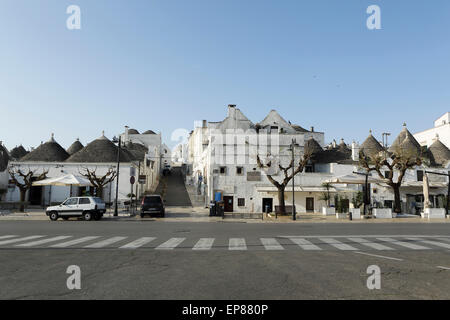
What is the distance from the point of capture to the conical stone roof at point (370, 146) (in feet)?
142

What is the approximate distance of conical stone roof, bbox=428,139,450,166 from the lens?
42128mm

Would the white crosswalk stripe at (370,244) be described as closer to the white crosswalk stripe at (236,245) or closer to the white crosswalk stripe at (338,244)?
the white crosswalk stripe at (338,244)

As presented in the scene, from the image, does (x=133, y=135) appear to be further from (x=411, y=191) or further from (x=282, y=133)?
(x=411, y=191)

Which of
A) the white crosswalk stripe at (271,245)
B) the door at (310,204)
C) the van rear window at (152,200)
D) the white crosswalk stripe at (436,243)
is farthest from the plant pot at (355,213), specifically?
the white crosswalk stripe at (271,245)

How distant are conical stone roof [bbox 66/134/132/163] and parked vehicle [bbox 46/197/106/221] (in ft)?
51.8

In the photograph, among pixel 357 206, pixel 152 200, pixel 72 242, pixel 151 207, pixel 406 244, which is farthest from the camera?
pixel 357 206

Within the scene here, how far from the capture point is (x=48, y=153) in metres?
40.6

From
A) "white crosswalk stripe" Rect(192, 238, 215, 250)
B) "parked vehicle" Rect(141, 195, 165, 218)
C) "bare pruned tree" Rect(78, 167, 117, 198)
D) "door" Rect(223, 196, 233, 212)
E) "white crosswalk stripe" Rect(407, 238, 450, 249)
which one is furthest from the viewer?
"door" Rect(223, 196, 233, 212)

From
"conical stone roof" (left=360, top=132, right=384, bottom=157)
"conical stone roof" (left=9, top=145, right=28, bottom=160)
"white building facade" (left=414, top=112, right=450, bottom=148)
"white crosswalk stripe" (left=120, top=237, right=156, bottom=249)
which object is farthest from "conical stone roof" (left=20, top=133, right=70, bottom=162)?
"white building facade" (left=414, top=112, right=450, bottom=148)

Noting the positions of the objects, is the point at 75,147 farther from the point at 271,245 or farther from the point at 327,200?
the point at 271,245

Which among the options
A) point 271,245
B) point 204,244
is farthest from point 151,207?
point 271,245

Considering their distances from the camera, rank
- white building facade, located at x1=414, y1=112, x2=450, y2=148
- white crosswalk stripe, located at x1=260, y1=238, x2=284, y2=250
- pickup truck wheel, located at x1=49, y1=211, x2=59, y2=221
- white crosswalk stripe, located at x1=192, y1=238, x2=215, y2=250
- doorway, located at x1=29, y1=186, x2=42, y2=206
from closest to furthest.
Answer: white crosswalk stripe, located at x1=192, y1=238, x2=215, y2=250 < white crosswalk stripe, located at x1=260, y1=238, x2=284, y2=250 < pickup truck wheel, located at x1=49, y1=211, x2=59, y2=221 < doorway, located at x1=29, y1=186, x2=42, y2=206 < white building facade, located at x1=414, y1=112, x2=450, y2=148

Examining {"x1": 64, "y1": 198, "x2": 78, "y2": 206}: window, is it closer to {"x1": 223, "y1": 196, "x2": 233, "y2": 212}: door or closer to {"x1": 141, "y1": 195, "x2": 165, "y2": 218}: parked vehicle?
{"x1": 141, "y1": 195, "x2": 165, "y2": 218}: parked vehicle

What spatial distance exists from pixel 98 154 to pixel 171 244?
1237 inches
